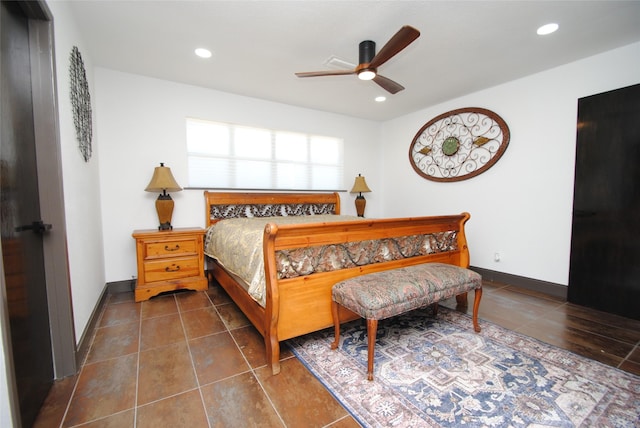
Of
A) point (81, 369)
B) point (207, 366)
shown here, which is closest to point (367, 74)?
point (207, 366)

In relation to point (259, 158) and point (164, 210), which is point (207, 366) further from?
point (259, 158)

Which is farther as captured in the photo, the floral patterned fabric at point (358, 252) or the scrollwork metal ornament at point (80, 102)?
the scrollwork metal ornament at point (80, 102)

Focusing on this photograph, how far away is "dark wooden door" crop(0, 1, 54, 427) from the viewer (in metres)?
1.16

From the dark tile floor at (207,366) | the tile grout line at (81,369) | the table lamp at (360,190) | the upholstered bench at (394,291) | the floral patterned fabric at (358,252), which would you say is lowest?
the dark tile floor at (207,366)

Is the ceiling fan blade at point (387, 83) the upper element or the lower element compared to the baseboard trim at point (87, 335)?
upper

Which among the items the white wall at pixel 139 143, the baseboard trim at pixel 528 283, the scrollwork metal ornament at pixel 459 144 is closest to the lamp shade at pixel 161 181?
the white wall at pixel 139 143

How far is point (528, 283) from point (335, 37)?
3539 millimetres

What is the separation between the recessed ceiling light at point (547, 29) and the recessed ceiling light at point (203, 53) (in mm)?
3033

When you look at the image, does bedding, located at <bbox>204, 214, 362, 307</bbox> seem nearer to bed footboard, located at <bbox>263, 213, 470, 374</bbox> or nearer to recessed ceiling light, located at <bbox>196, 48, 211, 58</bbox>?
bed footboard, located at <bbox>263, 213, 470, 374</bbox>

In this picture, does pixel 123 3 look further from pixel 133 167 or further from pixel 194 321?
pixel 194 321

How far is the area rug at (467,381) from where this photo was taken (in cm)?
133

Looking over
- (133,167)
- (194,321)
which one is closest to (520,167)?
(194,321)

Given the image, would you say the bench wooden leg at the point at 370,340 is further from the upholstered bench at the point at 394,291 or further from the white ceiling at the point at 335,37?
the white ceiling at the point at 335,37

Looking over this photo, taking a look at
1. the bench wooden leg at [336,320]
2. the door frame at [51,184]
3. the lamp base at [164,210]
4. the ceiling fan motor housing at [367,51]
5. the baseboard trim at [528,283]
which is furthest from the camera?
the lamp base at [164,210]
